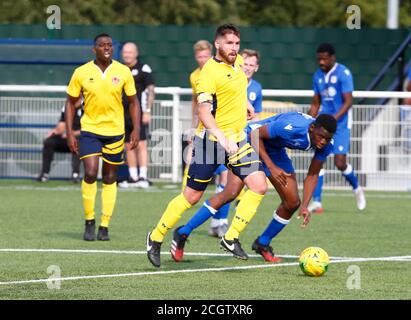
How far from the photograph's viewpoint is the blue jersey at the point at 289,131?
1217 centimetres

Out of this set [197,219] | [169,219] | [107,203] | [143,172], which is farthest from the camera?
[143,172]

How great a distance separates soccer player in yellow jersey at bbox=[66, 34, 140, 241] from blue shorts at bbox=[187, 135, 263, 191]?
2.48 meters

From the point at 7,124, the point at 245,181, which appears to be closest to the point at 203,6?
the point at 7,124

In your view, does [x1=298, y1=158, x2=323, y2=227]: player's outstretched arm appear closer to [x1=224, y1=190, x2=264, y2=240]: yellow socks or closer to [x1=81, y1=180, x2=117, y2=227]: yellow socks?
[x1=224, y1=190, x2=264, y2=240]: yellow socks

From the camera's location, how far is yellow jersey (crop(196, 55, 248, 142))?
39.6 ft

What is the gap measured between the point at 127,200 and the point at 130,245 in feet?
18.6

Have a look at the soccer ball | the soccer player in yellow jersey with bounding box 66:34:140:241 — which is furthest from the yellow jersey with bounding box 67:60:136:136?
the soccer ball

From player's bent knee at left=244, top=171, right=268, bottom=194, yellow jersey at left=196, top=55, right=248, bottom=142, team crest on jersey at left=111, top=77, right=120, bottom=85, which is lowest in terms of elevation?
player's bent knee at left=244, top=171, right=268, bottom=194

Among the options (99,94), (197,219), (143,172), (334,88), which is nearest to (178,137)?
(143,172)

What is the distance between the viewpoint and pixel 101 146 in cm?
1452

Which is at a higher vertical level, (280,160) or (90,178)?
(280,160)

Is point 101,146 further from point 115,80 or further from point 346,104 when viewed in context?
point 346,104

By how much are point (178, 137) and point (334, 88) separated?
475 cm
